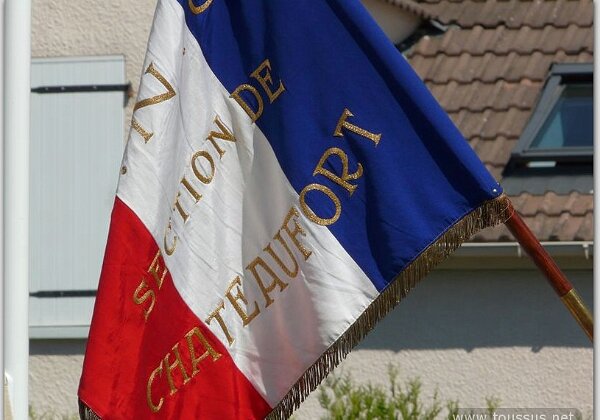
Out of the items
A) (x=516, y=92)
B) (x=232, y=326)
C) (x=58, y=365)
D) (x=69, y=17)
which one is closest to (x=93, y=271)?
(x=58, y=365)

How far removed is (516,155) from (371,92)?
294 cm

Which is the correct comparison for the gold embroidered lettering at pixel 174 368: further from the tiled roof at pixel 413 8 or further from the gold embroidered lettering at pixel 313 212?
the tiled roof at pixel 413 8

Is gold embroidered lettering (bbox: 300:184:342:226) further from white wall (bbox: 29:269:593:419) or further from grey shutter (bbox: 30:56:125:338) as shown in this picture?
grey shutter (bbox: 30:56:125:338)

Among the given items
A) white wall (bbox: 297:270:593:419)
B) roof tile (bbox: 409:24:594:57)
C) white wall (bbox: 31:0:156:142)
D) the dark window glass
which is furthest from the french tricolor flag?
roof tile (bbox: 409:24:594:57)

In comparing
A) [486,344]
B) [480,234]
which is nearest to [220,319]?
[480,234]

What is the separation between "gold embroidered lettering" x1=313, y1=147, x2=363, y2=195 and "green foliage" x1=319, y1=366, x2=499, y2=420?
8.21ft

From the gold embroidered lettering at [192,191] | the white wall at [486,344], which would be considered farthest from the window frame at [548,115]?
the gold embroidered lettering at [192,191]

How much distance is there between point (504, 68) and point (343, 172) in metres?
3.43

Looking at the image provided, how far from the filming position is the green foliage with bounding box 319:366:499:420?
579cm

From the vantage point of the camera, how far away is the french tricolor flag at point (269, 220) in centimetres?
340

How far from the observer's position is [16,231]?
130 inches

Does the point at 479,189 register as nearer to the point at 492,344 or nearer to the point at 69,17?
the point at 492,344

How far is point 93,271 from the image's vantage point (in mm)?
6469

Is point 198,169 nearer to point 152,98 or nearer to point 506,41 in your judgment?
point 152,98
